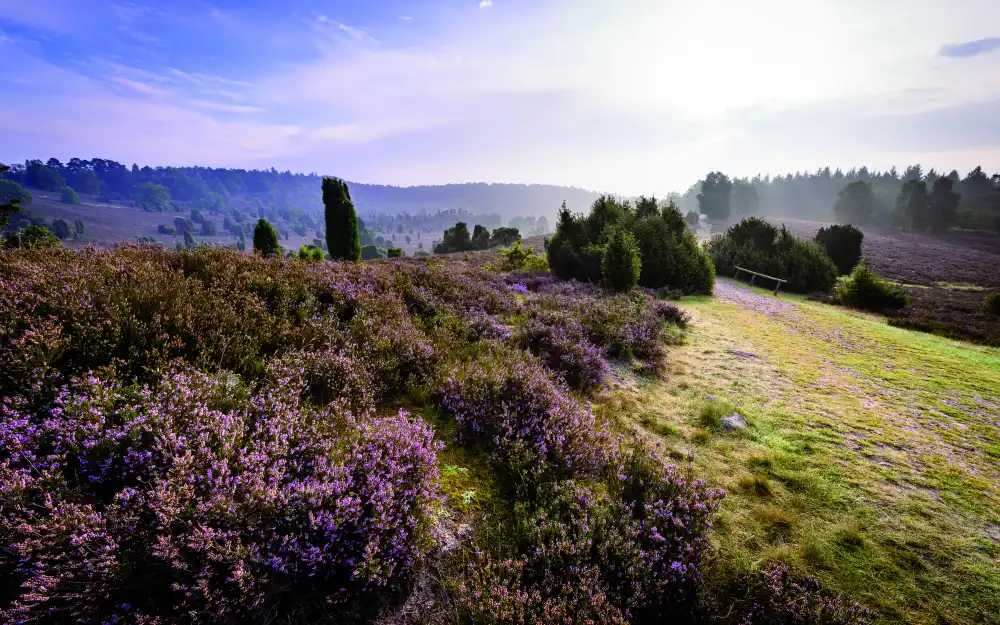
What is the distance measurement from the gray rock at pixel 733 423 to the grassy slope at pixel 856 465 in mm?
152

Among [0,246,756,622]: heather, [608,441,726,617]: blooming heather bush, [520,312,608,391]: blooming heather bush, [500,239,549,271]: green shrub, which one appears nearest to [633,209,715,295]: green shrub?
[500,239,549,271]: green shrub

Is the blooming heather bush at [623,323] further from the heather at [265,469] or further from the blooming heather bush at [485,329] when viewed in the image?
the heather at [265,469]

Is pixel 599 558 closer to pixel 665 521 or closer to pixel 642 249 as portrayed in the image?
pixel 665 521

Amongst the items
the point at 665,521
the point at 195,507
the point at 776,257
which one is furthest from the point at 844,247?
Result: the point at 195,507

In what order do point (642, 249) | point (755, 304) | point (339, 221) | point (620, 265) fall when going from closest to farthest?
point (620, 265) < point (755, 304) < point (642, 249) < point (339, 221)

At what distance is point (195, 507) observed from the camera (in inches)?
81.3

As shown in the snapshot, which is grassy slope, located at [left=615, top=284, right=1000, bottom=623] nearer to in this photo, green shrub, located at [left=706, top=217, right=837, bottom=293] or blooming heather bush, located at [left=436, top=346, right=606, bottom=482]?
blooming heather bush, located at [left=436, top=346, right=606, bottom=482]

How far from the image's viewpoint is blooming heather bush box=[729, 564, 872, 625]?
2473 millimetres

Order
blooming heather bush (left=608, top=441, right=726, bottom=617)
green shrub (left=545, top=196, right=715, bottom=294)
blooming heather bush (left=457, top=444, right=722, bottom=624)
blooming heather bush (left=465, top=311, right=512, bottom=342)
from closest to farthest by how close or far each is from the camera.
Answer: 1. blooming heather bush (left=457, top=444, right=722, bottom=624)
2. blooming heather bush (left=608, top=441, right=726, bottom=617)
3. blooming heather bush (left=465, top=311, right=512, bottom=342)
4. green shrub (left=545, top=196, right=715, bottom=294)

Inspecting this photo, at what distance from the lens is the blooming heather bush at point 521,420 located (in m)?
3.54

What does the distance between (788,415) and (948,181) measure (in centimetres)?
10804

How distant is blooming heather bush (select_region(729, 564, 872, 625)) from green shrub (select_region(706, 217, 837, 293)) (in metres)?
29.0

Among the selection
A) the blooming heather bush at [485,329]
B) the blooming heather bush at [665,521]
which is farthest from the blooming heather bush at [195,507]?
the blooming heather bush at [485,329]

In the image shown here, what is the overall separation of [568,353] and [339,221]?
26960mm
